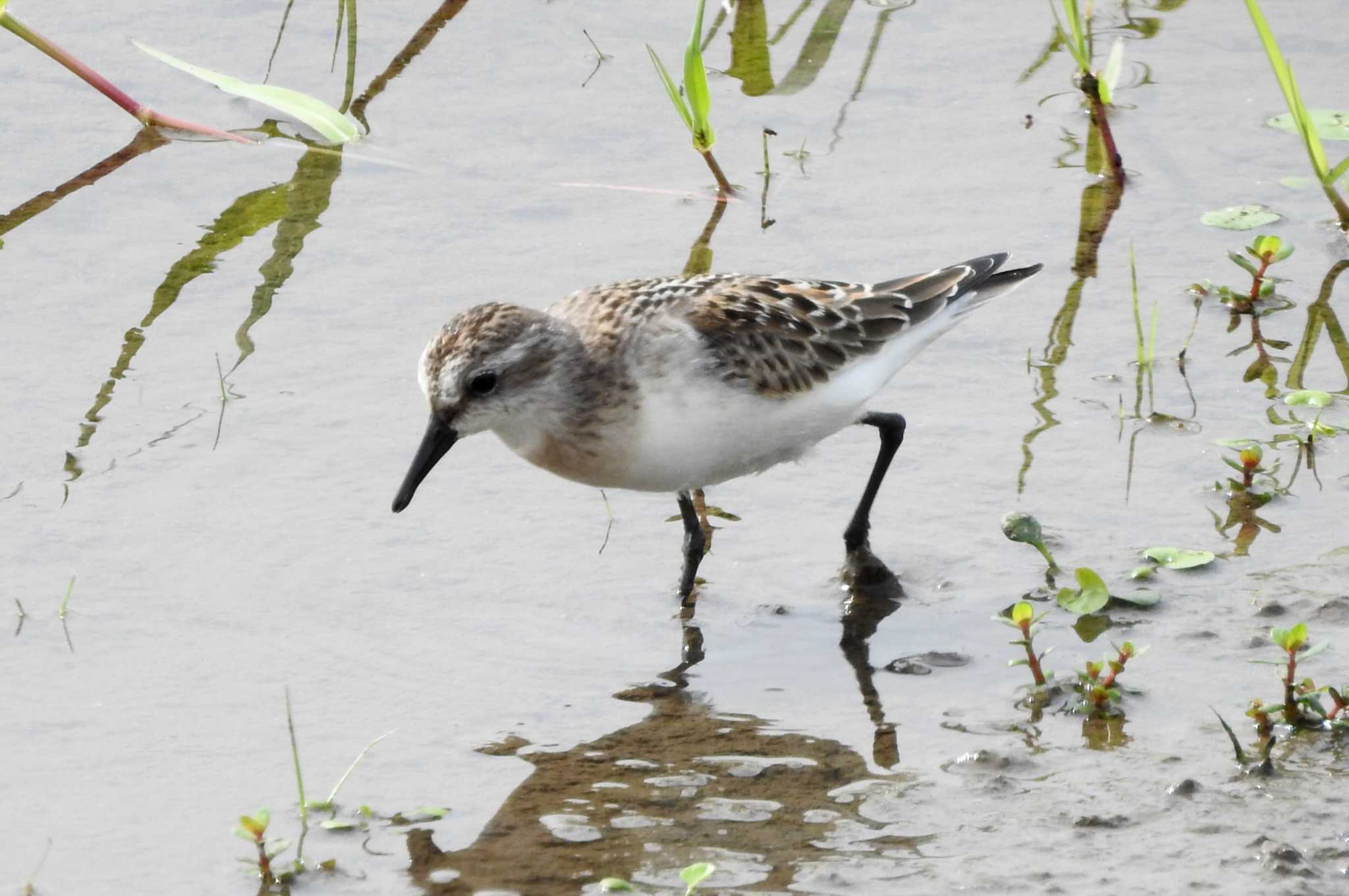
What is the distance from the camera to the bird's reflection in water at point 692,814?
4.41m

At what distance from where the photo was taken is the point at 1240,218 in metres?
7.60

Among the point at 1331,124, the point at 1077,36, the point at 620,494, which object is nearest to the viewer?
the point at 620,494

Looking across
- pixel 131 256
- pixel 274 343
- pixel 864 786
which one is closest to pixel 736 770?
pixel 864 786

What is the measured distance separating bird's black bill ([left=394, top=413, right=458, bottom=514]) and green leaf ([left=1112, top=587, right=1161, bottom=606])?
210 cm

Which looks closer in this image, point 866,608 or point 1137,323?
point 866,608

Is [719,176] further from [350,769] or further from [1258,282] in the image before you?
[350,769]

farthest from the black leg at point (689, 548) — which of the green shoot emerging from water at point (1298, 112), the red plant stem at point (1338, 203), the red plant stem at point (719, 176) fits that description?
the red plant stem at point (1338, 203)

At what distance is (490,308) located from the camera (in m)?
5.52

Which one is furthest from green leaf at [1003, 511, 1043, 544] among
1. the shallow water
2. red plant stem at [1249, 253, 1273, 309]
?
red plant stem at [1249, 253, 1273, 309]

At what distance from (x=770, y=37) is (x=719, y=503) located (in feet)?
12.2

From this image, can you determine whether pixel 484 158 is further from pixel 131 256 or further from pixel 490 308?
pixel 490 308

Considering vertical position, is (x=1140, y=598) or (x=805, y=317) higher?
(x=805, y=317)

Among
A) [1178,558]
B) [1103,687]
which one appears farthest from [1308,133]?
[1103,687]

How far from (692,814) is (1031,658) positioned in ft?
3.51
